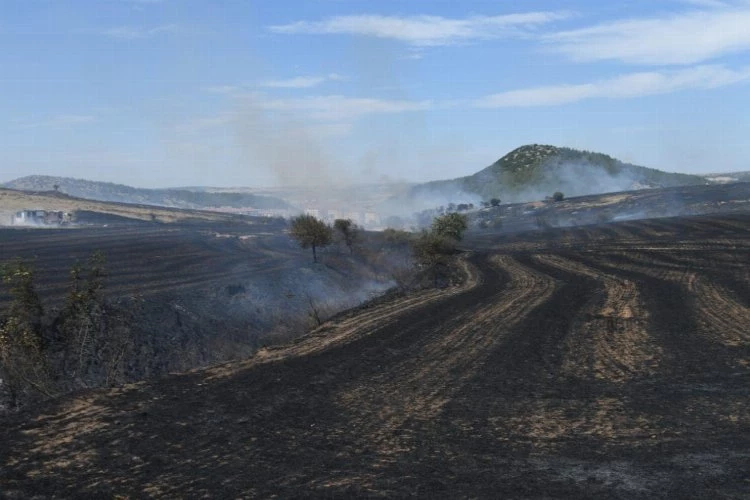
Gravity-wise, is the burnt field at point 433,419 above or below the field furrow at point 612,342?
above

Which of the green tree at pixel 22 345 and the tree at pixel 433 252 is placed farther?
the tree at pixel 433 252

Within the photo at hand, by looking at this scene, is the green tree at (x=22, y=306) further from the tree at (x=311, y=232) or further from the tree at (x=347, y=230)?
the tree at (x=347, y=230)

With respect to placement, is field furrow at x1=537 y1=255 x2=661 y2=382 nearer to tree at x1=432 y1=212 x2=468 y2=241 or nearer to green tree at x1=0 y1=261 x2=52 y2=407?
green tree at x1=0 y1=261 x2=52 y2=407

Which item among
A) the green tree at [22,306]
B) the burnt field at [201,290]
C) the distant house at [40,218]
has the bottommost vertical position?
the burnt field at [201,290]

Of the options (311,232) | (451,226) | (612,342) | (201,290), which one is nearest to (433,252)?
(311,232)

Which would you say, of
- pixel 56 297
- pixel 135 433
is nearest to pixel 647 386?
pixel 135 433

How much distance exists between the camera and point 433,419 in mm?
12164

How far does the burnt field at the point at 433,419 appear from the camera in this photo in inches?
360

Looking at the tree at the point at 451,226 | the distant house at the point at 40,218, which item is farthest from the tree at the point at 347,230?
the distant house at the point at 40,218

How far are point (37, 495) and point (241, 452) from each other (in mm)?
3006

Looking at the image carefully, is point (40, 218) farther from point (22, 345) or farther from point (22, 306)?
point (22, 345)

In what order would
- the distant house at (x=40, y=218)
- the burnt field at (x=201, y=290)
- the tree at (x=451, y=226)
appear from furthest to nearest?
the distant house at (x=40, y=218), the tree at (x=451, y=226), the burnt field at (x=201, y=290)

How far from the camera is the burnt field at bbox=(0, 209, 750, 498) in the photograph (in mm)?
9141

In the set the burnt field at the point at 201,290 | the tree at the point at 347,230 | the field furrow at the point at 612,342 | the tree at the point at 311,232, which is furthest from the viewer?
the tree at the point at 347,230
